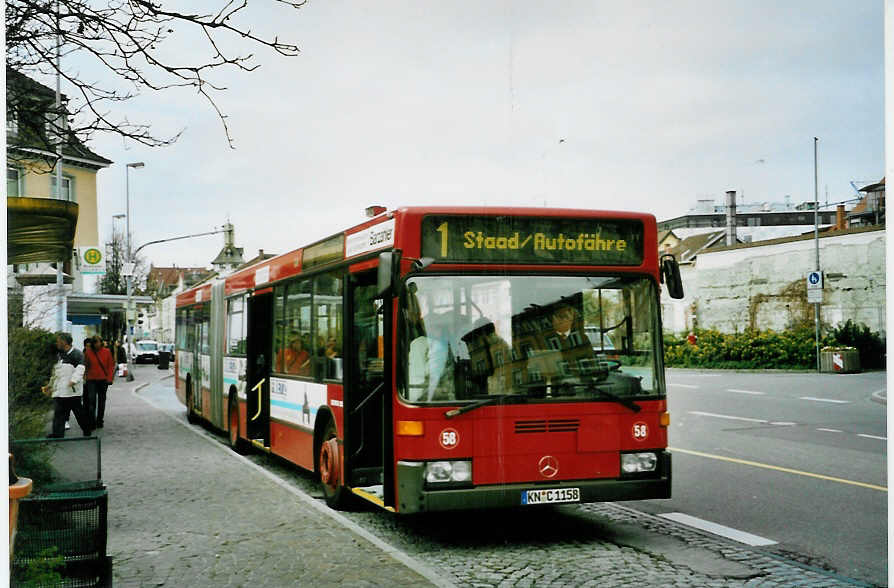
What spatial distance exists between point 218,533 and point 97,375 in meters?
1.42

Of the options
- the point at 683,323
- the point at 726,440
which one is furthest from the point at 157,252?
the point at 726,440

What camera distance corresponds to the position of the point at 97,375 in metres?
7.19

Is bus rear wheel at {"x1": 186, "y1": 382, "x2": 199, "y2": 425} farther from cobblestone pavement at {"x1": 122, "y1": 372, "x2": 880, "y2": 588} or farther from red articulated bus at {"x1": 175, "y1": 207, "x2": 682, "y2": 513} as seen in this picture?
red articulated bus at {"x1": 175, "y1": 207, "x2": 682, "y2": 513}

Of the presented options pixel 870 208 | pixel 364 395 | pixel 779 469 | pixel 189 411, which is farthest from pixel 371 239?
pixel 189 411

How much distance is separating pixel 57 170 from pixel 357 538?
2970 millimetres

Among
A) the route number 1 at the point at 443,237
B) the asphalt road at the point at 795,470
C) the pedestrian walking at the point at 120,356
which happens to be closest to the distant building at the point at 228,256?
the pedestrian walking at the point at 120,356

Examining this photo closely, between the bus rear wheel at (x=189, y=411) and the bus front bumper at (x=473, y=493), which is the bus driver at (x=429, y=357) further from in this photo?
the bus rear wheel at (x=189, y=411)

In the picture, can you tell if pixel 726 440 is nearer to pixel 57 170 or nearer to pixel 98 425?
pixel 98 425

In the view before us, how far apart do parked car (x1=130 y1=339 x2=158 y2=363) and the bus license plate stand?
2.88 m

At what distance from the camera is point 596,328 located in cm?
663

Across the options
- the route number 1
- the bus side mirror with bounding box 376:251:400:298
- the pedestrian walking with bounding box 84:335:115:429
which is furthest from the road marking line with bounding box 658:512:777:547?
the pedestrian walking with bounding box 84:335:115:429

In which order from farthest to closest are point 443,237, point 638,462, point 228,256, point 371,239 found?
1. point 371,239
2. point 638,462
3. point 443,237
4. point 228,256

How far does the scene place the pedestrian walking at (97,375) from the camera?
6.31 meters

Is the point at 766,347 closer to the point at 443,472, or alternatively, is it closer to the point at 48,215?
the point at 443,472
